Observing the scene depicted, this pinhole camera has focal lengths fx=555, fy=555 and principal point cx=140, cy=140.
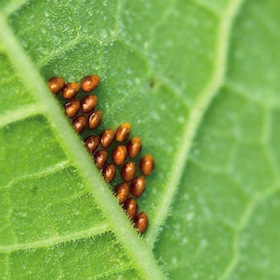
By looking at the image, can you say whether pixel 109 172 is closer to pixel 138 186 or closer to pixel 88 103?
pixel 138 186

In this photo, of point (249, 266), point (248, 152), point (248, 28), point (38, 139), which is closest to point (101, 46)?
point (38, 139)

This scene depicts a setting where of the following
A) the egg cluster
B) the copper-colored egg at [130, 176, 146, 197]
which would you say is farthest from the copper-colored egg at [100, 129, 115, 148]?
the copper-colored egg at [130, 176, 146, 197]

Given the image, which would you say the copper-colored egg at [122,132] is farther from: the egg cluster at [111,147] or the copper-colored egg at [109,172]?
the copper-colored egg at [109,172]

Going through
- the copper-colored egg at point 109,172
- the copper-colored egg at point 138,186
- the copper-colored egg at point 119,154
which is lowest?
the copper-colored egg at point 138,186

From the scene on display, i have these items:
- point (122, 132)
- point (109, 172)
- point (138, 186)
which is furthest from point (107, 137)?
point (138, 186)

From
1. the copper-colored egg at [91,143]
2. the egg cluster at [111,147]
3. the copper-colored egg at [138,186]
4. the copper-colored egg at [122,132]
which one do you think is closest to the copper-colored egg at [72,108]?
the egg cluster at [111,147]

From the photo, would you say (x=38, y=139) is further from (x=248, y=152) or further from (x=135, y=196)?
(x=248, y=152)

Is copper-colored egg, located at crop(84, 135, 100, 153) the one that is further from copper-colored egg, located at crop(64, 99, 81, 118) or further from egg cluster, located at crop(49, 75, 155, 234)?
copper-colored egg, located at crop(64, 99, 81, 118)
